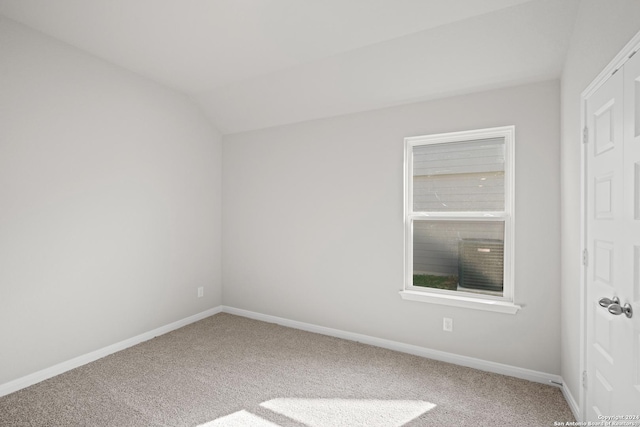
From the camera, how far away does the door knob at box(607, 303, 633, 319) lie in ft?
4.50

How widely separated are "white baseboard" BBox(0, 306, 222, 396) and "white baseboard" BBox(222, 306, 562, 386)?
91cm

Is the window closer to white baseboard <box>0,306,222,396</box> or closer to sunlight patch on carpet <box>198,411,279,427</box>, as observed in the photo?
sunlight patch on carpet <box>198,411,279,427</box>

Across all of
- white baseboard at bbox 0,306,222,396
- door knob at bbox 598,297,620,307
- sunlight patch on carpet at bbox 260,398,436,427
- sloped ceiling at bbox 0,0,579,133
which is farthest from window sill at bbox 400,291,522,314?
white baseboard at bbox 0,306,222,396

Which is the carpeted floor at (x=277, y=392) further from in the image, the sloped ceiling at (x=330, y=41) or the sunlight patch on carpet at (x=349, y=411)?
the sloped ceiling at (x=330, y=41)

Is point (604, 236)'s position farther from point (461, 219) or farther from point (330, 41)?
point (330, 41)

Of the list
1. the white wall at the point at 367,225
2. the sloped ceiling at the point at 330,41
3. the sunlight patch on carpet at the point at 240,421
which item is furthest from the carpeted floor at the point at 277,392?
the sloped ceiling at the point at 330,41

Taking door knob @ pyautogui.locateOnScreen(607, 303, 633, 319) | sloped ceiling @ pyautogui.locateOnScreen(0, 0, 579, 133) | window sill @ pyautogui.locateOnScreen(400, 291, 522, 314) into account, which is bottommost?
window sill @ pyautogui.locateOnScreen(400, 291, 522, 314)

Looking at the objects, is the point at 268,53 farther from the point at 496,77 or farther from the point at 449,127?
the point at 496,77

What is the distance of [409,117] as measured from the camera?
3.02 metres

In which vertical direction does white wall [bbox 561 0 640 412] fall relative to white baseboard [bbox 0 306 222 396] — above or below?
above

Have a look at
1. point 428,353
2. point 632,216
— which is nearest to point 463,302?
point 428,353

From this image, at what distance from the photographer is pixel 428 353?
2918mm

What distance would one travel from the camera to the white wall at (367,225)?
2500 mm

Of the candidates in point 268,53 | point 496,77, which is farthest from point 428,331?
point 268,53
